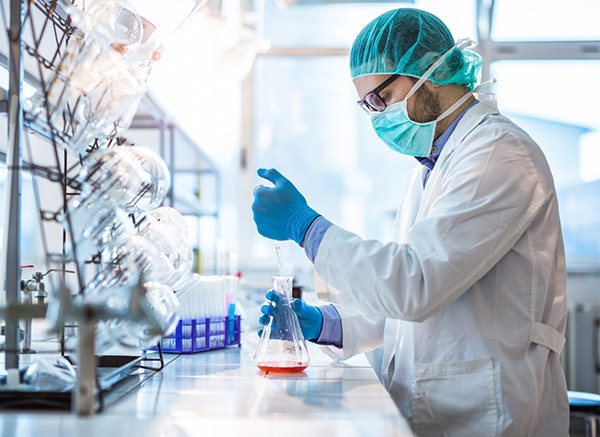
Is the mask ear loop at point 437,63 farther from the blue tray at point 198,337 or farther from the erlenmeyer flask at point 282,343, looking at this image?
the blue tray at point 198,337

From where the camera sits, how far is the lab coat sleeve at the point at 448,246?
1.22 metres

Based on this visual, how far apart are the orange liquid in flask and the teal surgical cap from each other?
693mm

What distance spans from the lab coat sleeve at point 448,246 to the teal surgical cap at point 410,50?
11.3 inches

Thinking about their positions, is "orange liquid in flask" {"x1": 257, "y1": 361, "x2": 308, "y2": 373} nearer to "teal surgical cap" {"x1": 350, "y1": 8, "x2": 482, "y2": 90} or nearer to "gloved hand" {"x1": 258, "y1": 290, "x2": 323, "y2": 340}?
"gloved hand" {"x1": 258, "y1": 290, "x2": 323, "y2": 340}

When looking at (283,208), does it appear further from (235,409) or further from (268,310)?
(235,409)

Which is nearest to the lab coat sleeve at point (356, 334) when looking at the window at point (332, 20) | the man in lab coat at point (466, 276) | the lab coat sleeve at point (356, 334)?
the lab coat sleeve at point (356, 334)

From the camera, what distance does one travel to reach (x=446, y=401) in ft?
4.28

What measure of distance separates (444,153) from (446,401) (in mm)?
544

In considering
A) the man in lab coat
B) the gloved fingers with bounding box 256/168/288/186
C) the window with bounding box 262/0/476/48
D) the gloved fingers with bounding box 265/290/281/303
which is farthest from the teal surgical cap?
the window with bounding box 262/0/476/48

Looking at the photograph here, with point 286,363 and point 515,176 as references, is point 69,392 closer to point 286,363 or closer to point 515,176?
point 286,363

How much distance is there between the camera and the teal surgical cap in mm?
1525

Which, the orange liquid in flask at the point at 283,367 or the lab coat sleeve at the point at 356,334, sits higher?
the lab coat sleeve at the point at 356,334

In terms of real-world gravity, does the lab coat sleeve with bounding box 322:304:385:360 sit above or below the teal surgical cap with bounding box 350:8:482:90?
below

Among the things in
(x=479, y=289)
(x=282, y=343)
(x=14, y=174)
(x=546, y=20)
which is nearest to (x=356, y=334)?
(x=282, y=343)
